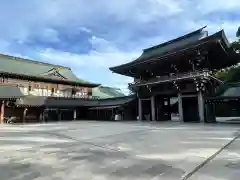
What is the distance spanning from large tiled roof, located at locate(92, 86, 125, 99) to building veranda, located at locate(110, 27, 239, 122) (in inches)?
644

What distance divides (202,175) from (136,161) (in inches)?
70.6

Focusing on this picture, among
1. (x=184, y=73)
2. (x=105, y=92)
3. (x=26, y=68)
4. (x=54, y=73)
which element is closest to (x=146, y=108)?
(x=184, y=73)

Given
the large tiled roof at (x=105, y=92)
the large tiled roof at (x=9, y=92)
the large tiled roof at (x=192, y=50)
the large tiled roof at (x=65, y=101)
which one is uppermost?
the large tiled roof at (x=192, y=50)

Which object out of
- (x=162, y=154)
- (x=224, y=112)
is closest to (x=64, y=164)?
(x=162, y=154)

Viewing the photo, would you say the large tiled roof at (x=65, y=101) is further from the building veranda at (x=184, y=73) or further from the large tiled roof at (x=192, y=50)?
the large tiled roof at (x=192, y=50)

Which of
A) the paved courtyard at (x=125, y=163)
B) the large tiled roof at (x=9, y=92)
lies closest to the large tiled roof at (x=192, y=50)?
the large tiled roof at (x=9, y=92)

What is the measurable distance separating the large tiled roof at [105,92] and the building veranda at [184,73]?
1635cm

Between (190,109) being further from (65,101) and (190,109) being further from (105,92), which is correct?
(105,92)

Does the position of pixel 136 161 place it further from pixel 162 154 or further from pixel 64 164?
pixel 64 164

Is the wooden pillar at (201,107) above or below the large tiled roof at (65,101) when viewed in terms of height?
below

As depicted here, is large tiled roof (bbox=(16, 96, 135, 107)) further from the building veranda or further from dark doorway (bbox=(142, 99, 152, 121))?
the building veranda

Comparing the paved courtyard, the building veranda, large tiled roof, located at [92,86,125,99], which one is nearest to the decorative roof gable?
large tiled roof, located at [92,86,125,99]

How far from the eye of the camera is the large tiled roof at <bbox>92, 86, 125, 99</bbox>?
4497 cm

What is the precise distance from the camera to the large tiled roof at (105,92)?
148ft
